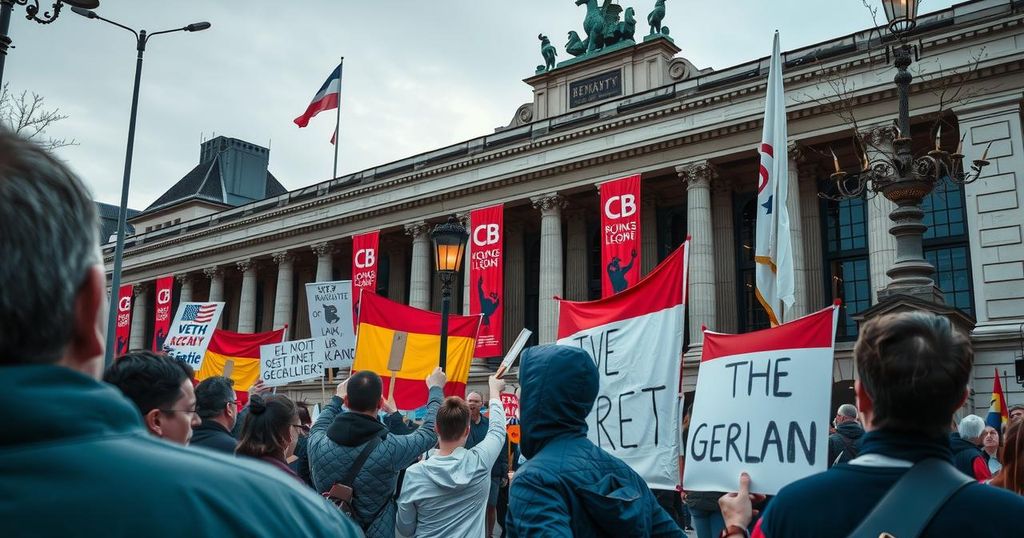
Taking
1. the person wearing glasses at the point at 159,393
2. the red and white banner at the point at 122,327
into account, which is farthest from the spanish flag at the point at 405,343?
the red and white banner at the point at 122,327

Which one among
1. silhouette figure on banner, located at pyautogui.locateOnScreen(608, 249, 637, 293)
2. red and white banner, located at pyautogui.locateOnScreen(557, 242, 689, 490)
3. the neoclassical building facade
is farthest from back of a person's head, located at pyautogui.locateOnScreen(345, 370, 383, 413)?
silhouette figure on banner, located at pyautogui.locateOnScreen(608, 249, 637, 293)

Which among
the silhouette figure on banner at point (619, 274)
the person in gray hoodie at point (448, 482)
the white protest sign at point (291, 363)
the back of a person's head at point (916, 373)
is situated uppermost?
the silhouette figure on banner at point (619, 274)

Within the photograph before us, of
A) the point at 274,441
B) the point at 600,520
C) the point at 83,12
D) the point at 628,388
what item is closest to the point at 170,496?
the point at 600,520

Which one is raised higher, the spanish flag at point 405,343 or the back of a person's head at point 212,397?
the spanish flag at point 405,343

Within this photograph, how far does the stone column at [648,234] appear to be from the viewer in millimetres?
34781

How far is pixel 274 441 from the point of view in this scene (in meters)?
4.59

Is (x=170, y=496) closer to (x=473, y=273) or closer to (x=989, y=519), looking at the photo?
(x=989, y=519)

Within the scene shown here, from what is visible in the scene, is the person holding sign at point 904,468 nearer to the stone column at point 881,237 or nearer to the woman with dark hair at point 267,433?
the woman with dark hair at point 267,433

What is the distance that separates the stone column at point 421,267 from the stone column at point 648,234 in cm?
1006

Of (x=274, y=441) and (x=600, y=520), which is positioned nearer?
(x=600, y=520)

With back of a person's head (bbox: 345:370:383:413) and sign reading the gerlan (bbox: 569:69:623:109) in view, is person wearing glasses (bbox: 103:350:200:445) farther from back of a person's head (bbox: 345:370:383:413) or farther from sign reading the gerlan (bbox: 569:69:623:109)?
sign reading the gerlan (bbox: 569:69:623:109)

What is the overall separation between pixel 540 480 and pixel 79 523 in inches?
86.8

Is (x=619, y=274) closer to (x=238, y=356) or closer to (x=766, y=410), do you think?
(x=238, y=356)

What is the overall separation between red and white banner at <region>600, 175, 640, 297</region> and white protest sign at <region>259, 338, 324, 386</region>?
1365 centimetres
